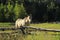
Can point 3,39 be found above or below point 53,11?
above

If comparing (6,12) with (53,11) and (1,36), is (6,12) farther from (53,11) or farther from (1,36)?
(1,36)

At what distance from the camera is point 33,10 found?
2432 inches

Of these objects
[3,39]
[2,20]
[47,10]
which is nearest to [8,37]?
[3,39]

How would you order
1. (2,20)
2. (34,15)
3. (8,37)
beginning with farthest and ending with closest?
(34,15), (2,20), (8,37)

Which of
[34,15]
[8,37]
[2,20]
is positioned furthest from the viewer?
[34,15]

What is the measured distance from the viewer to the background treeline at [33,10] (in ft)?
196

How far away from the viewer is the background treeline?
5981 centimetres

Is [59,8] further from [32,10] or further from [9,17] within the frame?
[9,17]

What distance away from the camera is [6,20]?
58.9 m

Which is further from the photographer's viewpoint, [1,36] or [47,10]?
[47,10]

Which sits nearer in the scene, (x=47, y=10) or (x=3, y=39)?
(x=3, y=39)

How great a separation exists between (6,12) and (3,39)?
177 ft

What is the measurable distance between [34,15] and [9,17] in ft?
20.4

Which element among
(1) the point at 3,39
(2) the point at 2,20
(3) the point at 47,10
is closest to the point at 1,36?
(1) the point at 3,39
